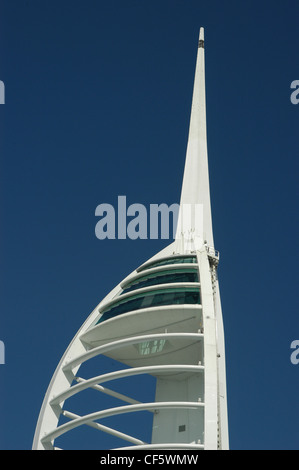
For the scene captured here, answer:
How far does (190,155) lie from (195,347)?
20.7 metres

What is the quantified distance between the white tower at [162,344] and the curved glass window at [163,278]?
0.07m

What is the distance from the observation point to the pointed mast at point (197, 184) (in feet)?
176

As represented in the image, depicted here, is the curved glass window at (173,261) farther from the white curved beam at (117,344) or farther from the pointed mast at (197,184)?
the white curved beam at (117,344)

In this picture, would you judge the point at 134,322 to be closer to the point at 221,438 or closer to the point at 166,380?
the point at 166,380

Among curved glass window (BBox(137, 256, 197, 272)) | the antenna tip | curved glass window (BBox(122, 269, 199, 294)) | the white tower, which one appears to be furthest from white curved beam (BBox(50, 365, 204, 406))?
the antenna tip

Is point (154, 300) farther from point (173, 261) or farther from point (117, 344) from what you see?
point (117, 344)

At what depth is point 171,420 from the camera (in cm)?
4444

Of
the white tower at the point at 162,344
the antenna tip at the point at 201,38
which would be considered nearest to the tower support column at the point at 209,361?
the white tower at the point at 162,344

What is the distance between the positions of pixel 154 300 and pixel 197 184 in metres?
15.5

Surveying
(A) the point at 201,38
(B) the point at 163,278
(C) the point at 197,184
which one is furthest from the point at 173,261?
(A) the point at 201,38

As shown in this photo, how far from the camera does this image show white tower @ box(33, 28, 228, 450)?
130ft

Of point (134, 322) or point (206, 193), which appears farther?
point (206, 193)
